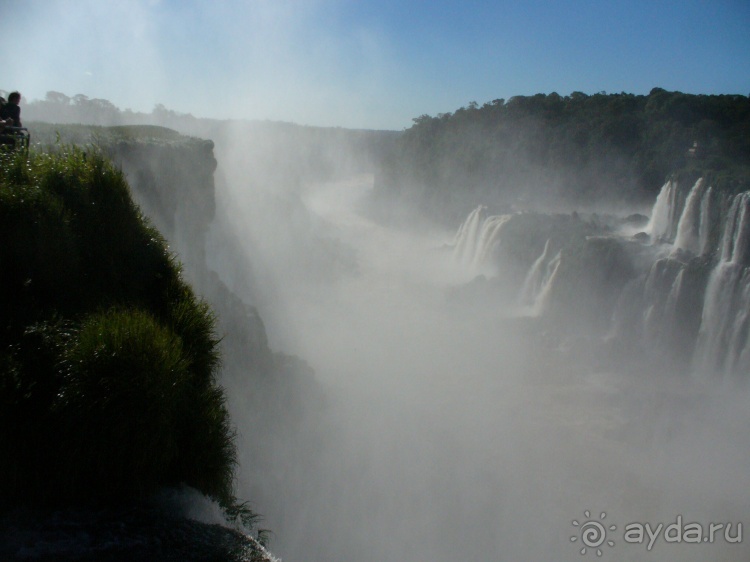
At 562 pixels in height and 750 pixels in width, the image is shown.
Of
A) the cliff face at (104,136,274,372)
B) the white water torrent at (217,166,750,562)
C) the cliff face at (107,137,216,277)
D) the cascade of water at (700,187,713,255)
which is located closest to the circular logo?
the white water torrent at (217,166,750,562)

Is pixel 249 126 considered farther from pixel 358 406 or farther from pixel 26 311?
pixel 26 311

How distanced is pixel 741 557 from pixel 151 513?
48.5 ft

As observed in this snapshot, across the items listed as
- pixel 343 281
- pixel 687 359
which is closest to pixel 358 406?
pixel 687 359

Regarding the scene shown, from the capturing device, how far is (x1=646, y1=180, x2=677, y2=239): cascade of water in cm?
2733

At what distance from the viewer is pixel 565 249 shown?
89.8 ft

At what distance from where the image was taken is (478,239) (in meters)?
36.2

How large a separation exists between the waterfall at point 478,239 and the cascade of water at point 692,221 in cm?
1023

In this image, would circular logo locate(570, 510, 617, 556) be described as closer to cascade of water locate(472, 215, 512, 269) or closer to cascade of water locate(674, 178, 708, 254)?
cascade of water locate(674, 178, 708, 254)

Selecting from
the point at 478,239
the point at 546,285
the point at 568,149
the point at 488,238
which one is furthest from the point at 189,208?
the point at 568,149

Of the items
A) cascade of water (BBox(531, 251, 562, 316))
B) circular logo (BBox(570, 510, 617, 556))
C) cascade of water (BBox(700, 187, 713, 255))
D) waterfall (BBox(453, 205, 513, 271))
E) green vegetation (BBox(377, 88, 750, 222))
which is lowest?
→ circular logo (BBox(570, 510, 617, 556))

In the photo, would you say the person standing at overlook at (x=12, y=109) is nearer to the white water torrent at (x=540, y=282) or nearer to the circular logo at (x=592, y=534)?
the circular logo at (x=592, y=534)
